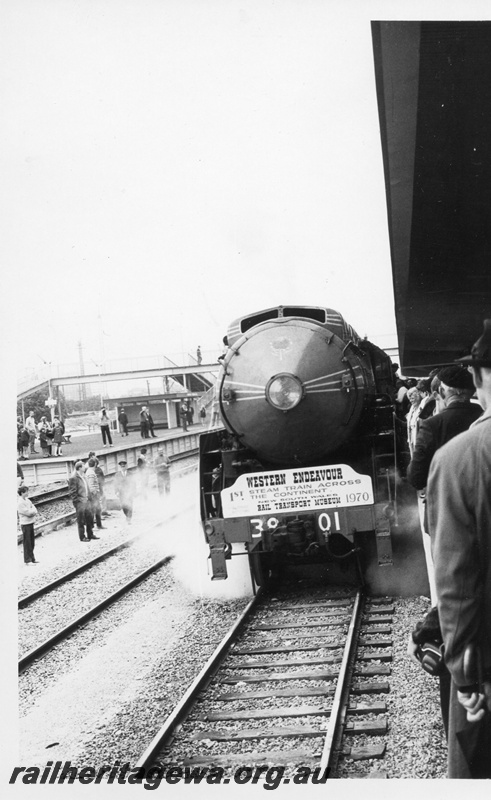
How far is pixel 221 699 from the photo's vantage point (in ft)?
12.2

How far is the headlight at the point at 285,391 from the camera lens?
15.6 feet

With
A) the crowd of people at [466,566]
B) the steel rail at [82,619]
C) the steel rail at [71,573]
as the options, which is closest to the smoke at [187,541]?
the steel rail at [82,619]

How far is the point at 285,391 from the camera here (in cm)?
476

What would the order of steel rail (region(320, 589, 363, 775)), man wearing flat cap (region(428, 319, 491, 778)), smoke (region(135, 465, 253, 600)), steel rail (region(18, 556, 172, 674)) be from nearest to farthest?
1. man wearing flat cap (region(428, 319, 491, 778))
2. steel rail (region(320, 589, 363, 775))
3. steel rail (region(18, 556, 172, 674))
4. smoke (region(135, 465, 253, 600))

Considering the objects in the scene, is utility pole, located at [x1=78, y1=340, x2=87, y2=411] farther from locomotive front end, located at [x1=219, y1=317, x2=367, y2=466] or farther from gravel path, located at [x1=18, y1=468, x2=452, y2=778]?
gravel path, located at [x1=18, y1=468, x2=452, y2=778]

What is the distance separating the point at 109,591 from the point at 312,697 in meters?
2.71

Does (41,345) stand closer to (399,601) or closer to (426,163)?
(426,163)

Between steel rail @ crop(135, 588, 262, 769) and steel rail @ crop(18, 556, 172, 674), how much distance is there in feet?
3.87

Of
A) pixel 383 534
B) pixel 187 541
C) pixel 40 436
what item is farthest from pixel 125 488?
pixel 383 534

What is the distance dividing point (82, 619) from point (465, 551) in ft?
12.7

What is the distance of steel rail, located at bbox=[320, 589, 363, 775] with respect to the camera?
10.1 feet

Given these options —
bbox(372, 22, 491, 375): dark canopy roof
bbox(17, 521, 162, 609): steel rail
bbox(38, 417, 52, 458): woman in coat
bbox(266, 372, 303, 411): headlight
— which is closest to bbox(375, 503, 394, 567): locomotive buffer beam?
bbox(266, 372, 303, 411): headlight

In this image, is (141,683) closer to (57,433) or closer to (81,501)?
(57,433)

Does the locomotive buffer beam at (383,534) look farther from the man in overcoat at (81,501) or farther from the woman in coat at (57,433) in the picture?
the man in overcoat at (81,501)
